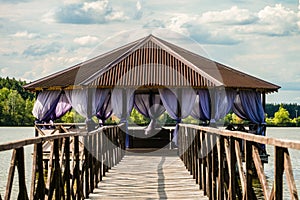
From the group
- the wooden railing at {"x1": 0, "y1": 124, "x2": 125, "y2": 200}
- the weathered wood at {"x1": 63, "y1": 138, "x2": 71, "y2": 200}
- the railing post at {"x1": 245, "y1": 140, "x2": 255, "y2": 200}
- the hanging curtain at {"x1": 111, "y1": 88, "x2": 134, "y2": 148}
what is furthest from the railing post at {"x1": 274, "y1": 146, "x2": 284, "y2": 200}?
the hanging curtain at {"x1": 111, "y1": 88, "x2": 134, "y2": 148}

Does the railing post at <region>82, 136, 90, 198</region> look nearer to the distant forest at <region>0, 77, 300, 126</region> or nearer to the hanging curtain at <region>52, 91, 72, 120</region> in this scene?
the hanging curtain at <region>52, 91, 72, 120</region>

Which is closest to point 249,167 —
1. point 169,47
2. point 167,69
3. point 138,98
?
point 167,69

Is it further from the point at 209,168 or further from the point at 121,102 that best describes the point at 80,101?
the point at 209,168

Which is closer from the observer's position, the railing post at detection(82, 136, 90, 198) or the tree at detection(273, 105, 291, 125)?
the railing post at detection(82, 136, 90, 198)

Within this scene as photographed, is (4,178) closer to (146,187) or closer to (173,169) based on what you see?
(173,169)

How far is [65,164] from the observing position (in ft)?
20.7

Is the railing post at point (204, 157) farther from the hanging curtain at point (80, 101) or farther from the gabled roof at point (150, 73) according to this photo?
the hanging curtain at point (80, 101)

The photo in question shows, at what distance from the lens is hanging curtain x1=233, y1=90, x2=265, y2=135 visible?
18.9 metres

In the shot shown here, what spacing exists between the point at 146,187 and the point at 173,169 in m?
2.61

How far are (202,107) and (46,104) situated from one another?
213 inches

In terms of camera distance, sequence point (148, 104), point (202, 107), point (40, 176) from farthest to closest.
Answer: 1. point (148, 104)
2. point (202, 107)
3. point (40, 176)

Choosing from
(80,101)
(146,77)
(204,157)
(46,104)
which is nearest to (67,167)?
(204,157)

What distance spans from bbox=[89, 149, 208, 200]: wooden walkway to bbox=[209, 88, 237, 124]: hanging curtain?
186 inches

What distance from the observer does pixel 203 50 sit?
22.1m
